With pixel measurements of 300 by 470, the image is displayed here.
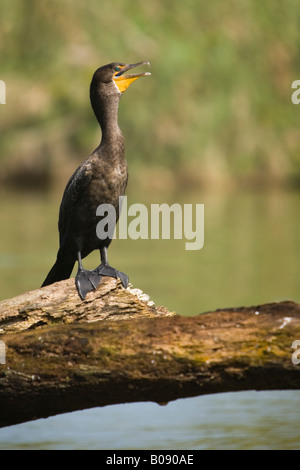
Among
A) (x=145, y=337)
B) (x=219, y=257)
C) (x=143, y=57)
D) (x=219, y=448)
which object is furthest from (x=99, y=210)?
(x=143, y=57)

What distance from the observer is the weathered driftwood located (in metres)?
3.12

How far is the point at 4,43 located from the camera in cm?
2127

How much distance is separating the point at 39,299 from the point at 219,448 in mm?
1673

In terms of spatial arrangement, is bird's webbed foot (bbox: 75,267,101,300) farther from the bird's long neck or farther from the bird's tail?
the bird's long neck

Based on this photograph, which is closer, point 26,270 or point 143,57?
point 26,270

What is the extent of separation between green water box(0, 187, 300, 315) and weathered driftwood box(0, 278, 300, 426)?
17.6 ft

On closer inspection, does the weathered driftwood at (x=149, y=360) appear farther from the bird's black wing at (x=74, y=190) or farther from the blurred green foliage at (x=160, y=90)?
the blurred green foliage at (x=160, y=90)

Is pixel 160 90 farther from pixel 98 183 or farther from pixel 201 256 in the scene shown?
pixel 98 183

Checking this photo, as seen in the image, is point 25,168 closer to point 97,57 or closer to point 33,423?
point 97,57

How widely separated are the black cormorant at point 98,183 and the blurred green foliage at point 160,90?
Answer: 16.5m

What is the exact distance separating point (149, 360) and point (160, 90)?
61.7 feet

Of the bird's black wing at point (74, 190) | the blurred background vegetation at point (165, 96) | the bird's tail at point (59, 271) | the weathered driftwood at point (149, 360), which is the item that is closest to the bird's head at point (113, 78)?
the bird's black wing at point (74, 190)

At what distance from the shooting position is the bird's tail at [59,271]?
168 inches

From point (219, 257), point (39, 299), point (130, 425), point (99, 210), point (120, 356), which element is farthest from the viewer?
point (219, 257)
